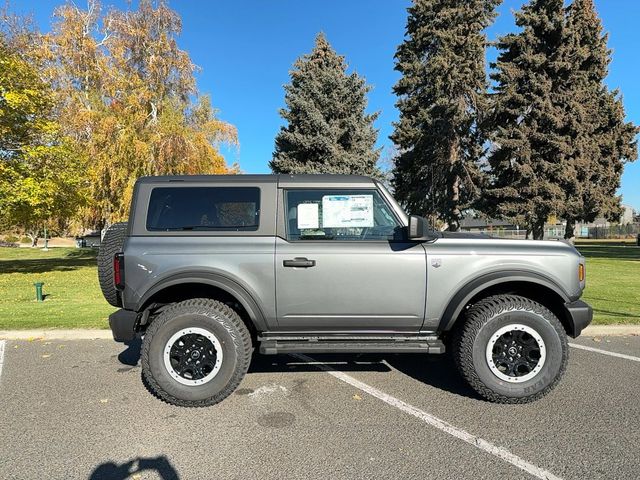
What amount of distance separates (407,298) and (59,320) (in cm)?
598

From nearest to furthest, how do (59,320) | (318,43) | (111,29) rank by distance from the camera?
(59,320), (111,29), (318,43)

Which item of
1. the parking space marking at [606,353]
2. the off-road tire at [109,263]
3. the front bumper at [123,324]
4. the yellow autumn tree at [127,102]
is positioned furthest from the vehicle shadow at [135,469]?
the yellow autumn tree at [127,102]

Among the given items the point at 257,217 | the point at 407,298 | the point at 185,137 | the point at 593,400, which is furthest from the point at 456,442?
the point at 185,137

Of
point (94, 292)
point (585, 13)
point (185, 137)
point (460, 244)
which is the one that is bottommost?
point (94, 292)

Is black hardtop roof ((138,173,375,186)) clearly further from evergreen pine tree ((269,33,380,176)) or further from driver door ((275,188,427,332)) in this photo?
evergreen pine tree ((269,33,380,176))

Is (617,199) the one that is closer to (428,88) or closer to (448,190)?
(448,190)

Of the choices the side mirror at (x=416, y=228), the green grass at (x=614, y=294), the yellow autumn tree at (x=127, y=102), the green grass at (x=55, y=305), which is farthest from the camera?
the yellow autumn tree at (x=127, y=102)

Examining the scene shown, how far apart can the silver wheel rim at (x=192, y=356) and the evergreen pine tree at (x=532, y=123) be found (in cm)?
1984

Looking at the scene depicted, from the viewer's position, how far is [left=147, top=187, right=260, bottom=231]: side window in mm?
A: 3893

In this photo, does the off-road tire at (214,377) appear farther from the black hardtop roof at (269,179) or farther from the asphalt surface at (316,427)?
the black hardtop roof at (269,179)

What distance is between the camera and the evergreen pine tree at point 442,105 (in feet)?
77.3

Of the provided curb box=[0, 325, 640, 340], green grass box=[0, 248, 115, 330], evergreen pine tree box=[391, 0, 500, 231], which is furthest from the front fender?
evergreen pine tree box=[391, 0, 500, 231]

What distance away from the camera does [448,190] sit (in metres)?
25.2

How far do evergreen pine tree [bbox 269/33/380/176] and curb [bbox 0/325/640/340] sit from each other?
49.5 ft
